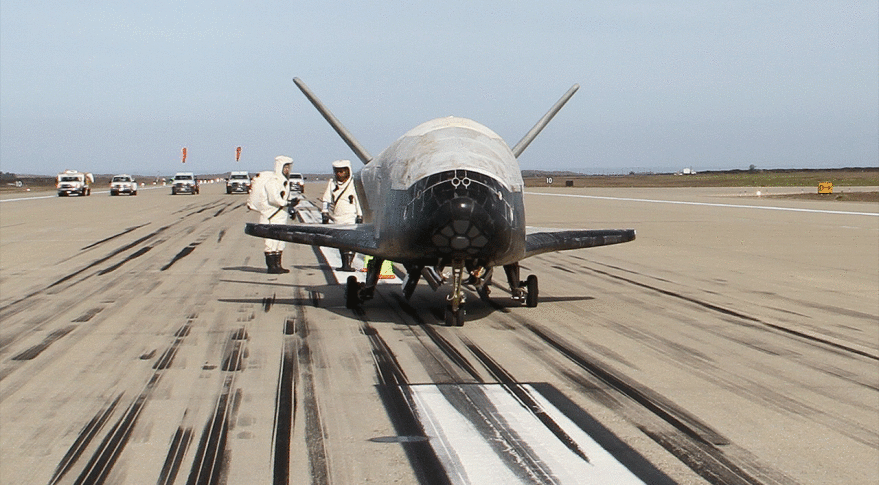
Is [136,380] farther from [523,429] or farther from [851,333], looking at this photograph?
[851,333]

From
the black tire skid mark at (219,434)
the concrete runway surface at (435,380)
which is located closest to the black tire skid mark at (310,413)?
the concrete runway surface at (435,380)

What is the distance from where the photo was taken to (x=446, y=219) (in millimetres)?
10695

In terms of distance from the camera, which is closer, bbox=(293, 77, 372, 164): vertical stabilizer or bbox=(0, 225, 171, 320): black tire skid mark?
bbox=(0, 225, 171, 320): black tire skid mark

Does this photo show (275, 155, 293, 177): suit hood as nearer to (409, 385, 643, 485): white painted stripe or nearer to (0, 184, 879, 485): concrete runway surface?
(0, 184, 879, 485): concrete runway surface

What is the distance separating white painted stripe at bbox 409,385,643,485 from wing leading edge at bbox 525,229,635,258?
4.74 m

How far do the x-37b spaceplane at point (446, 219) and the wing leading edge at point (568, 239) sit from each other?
0.02 m

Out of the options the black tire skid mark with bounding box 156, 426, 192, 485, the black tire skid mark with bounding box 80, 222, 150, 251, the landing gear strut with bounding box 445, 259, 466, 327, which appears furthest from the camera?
the black tire skid mark with bounding box 80, 222, 150, 251

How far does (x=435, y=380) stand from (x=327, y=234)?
489 centimetres

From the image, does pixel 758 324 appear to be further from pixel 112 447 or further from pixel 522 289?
pixel 112 447

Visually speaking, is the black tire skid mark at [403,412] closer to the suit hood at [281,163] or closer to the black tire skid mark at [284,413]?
the black tire skid mark at [284,413]

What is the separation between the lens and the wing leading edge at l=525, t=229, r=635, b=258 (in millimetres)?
12695

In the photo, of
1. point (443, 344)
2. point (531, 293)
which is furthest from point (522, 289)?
point (443, 344)

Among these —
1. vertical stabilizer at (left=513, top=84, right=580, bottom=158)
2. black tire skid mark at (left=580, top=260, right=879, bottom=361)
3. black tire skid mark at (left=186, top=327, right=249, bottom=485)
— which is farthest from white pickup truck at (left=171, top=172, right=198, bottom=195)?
black tire skid mark at (left=186, top=327, right=249, bottom=485)

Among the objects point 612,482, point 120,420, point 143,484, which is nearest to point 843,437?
point 612,482
